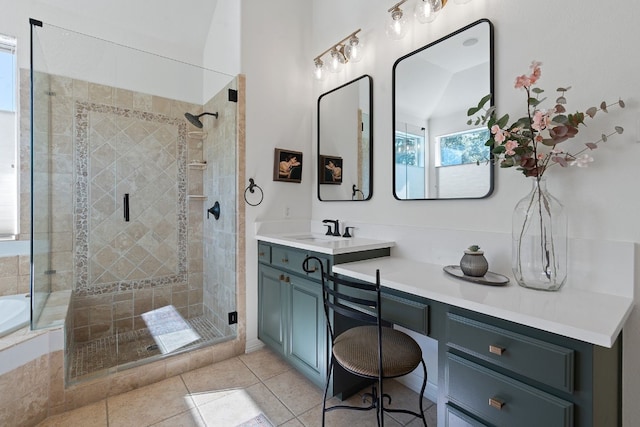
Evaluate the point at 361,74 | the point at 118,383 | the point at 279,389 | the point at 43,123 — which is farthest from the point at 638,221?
the point at 43,123

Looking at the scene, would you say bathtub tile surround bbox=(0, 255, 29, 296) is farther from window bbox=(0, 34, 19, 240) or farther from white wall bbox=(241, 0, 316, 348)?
white wall bbox=(241, 0, 316, 348)

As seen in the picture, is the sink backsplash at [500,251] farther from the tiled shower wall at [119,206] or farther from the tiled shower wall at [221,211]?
the tiled shower wall at [119,206]

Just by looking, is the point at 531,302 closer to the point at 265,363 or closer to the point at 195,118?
the point at 265,363

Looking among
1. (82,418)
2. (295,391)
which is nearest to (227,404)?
(295,391)

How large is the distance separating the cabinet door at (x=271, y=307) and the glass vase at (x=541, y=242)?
4.83 feet

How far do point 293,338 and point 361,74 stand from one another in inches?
80.3

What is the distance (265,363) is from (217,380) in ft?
1.19

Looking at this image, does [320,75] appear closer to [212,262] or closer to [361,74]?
[361,74]

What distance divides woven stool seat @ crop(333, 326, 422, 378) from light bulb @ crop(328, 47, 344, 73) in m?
2.05

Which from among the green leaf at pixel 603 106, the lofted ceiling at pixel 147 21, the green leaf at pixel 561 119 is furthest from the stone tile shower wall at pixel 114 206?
the green leaf at pixel 603 106

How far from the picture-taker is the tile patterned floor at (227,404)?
1.67 m

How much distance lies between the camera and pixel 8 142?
7.59 ft

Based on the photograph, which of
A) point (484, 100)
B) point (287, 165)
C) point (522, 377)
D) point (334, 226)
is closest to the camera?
point (522, 377)

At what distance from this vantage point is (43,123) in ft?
7.13
